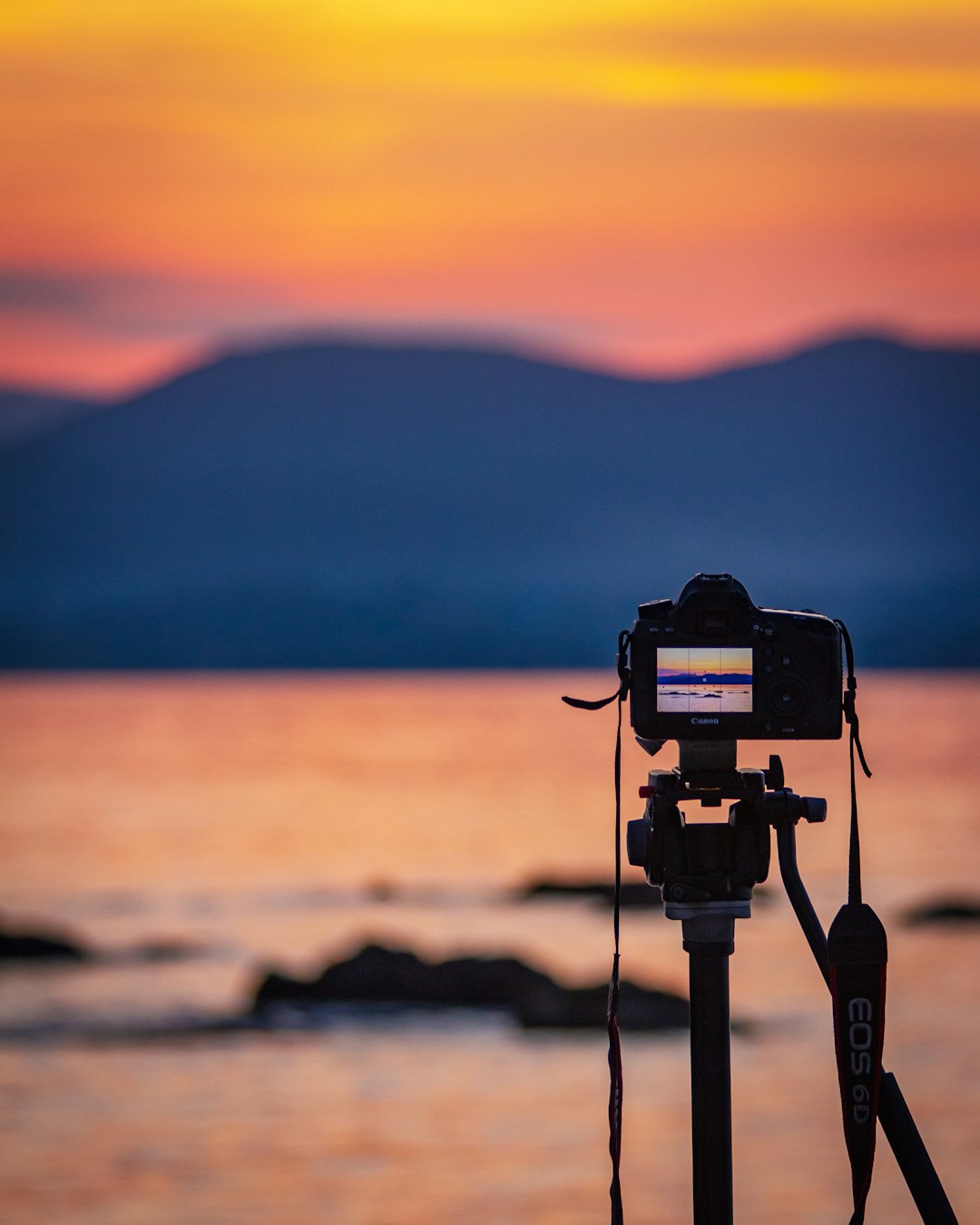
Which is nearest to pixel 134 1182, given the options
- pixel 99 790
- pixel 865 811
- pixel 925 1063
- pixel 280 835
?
pixel 925 1063

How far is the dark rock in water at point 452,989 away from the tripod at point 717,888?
18535mm

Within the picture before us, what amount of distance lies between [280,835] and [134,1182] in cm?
4189

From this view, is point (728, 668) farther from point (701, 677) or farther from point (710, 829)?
point (710, 829)

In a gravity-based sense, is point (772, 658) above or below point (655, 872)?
above

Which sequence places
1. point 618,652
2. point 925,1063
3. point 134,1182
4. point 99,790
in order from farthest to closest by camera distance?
point 99,790 < point 925,1063 < point 134,1182 < point 618,652

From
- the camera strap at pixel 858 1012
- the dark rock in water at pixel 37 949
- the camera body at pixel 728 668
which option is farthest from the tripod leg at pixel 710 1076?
the dark rock in water at pixel 37 949

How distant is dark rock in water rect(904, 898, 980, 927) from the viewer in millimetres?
34031

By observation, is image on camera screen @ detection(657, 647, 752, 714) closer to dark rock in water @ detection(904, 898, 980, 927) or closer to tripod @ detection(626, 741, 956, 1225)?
tripod @ detection(626, 741, 956, 1225)

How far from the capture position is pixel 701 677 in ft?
10.9

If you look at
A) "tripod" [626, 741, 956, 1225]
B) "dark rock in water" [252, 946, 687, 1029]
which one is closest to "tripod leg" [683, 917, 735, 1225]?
"tripod" [626, 741, 956, 1225]

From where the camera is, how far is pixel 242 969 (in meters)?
29.6

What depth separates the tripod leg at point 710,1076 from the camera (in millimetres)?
3398

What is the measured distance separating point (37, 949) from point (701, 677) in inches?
1052

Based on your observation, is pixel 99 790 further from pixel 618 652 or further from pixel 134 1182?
pixel 618 652
